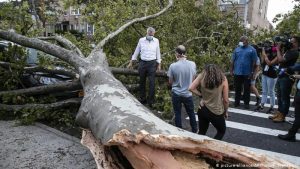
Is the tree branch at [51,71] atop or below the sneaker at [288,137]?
atop

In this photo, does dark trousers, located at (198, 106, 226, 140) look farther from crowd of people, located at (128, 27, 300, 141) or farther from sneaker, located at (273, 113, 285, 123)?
sneaker, located at (273, 113, 285, 123)

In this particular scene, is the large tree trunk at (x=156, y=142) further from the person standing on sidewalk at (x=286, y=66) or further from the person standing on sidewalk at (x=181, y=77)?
the person standing on sidewalk at (x=286, y=66)

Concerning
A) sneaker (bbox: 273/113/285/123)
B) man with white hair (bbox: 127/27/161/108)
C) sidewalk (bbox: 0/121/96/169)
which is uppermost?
man with white hair (bbox: 127/27/161/108)

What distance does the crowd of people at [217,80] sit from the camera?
4.75m

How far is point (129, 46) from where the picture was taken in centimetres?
956

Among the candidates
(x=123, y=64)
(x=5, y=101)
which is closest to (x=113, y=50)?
(x=123, y=64)

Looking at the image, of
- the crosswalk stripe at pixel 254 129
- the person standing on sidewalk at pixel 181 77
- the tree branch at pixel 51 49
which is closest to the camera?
the person standing on sidewalk at pixel 181 77

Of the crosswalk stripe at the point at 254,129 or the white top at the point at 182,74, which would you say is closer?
the white top at the point at 182,74

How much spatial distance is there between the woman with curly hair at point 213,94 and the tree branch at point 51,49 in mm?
2126

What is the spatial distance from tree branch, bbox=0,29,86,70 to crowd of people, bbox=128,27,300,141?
1.65 metres

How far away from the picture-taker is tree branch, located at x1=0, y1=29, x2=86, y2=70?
19.1ft

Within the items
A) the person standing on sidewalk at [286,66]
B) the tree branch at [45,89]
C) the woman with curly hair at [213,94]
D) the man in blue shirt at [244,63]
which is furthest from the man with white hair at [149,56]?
the person standing on sidewalk at [286,66]

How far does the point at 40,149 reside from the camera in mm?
5258

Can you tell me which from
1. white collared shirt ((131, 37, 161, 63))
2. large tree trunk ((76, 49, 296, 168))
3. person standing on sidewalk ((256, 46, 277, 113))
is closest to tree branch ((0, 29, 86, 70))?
white collared shirt ((131, 37, 161, 63))
